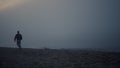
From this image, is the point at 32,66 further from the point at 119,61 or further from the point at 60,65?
the point at 119,61

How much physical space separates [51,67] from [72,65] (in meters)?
1.77

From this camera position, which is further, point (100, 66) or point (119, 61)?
point (119, 61)

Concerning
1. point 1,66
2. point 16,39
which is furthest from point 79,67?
point 16,39

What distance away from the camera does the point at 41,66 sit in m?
16.5

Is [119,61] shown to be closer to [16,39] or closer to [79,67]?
[79,67]

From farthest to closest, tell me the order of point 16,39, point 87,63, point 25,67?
point 16,39 → point 87,63 → point 25,67

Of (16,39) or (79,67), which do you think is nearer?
(79,67)

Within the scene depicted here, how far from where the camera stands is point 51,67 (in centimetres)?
1627

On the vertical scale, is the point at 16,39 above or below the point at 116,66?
above

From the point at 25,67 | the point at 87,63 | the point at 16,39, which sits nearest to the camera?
the point at 25,67

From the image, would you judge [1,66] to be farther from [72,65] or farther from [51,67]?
[72,65]

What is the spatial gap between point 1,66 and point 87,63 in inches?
269

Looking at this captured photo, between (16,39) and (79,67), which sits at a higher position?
(16,39)

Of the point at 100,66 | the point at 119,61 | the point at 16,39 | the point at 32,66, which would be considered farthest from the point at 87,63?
the point at 16,39
